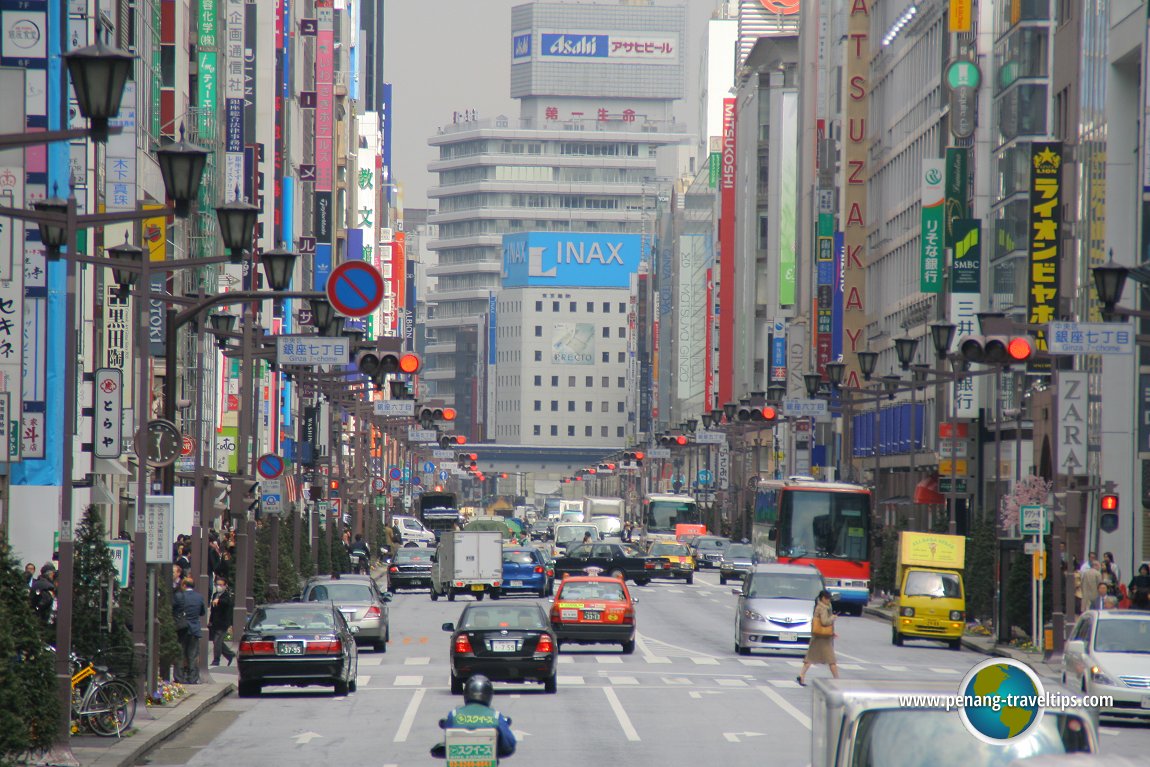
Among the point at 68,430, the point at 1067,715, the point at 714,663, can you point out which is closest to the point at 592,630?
the point at 714,663

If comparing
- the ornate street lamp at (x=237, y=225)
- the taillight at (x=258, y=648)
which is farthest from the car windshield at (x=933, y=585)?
the ornate street lamp at (x=237, y=225)

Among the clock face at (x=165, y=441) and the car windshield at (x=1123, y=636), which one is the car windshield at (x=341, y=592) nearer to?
the clock face at (x=165, y=441)

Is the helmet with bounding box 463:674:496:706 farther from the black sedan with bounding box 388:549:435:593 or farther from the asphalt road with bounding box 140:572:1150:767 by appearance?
the black sedan with bounding box 388:549:435:593

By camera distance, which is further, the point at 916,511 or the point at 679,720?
the point at 916,511

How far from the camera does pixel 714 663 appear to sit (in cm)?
3938

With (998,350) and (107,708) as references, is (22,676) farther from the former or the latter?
(998,350)

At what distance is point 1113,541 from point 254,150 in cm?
3459

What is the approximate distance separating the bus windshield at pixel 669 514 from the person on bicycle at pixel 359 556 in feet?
99.2

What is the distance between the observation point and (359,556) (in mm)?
80562

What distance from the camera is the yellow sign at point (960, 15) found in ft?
268

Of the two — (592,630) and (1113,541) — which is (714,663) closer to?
(592,630)

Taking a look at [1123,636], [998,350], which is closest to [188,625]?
[1123,636]

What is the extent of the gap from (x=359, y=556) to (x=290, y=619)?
49807 millimetres

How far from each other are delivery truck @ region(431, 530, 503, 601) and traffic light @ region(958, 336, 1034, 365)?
20343mm
